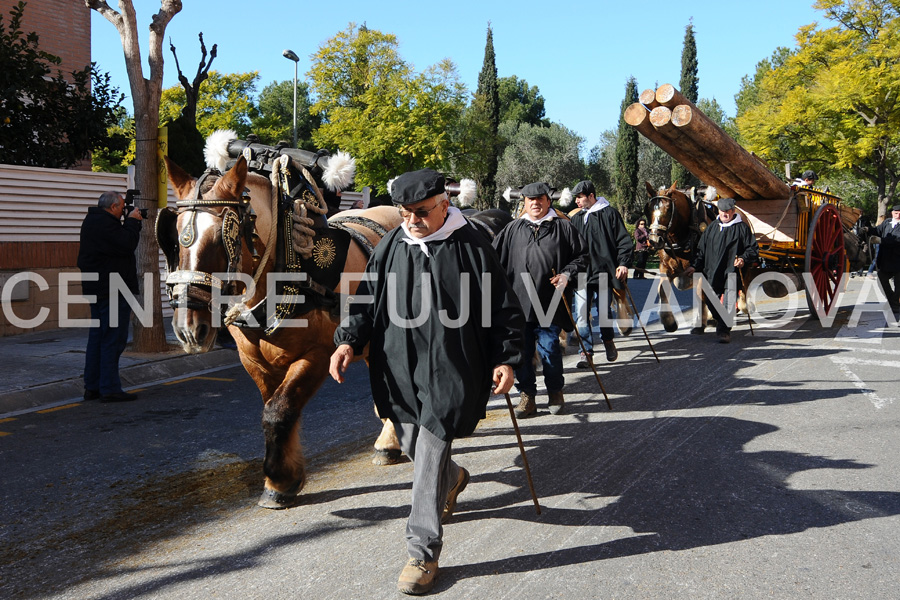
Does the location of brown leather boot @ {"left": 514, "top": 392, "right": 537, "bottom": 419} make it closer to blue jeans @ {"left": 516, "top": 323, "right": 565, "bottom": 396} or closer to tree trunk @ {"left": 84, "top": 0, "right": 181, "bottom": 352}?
blue jeans @ {"left": 516, "top": 323, "right": 565, "bottom": 396}

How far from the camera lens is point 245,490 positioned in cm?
483

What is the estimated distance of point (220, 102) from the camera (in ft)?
145

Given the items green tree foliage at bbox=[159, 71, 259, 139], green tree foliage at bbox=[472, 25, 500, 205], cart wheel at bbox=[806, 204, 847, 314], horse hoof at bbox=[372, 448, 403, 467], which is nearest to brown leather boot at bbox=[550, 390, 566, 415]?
horse hoof at bbox=[372, 448, 403, 467]

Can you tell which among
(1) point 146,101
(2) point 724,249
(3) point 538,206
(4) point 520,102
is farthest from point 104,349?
(4) point 520,102

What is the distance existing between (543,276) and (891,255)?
29.8 feet

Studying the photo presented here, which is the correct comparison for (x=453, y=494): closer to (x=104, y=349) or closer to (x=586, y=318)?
(x=104, y=349)

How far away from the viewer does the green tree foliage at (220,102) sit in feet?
142

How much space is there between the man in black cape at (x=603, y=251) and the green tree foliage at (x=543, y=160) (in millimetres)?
38989

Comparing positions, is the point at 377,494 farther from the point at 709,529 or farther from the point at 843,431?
the point at 843,431

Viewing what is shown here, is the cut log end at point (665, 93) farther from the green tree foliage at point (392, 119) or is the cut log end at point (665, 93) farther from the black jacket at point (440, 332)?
the green tree foliage at point (392, 119)

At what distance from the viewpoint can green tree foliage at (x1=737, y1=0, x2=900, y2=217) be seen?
2561 cm

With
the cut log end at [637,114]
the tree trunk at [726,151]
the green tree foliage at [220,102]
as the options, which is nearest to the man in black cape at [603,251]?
the cut log end at [637,114]

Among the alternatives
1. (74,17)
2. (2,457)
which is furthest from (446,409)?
(74,17)

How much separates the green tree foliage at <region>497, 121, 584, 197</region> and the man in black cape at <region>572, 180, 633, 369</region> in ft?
128
